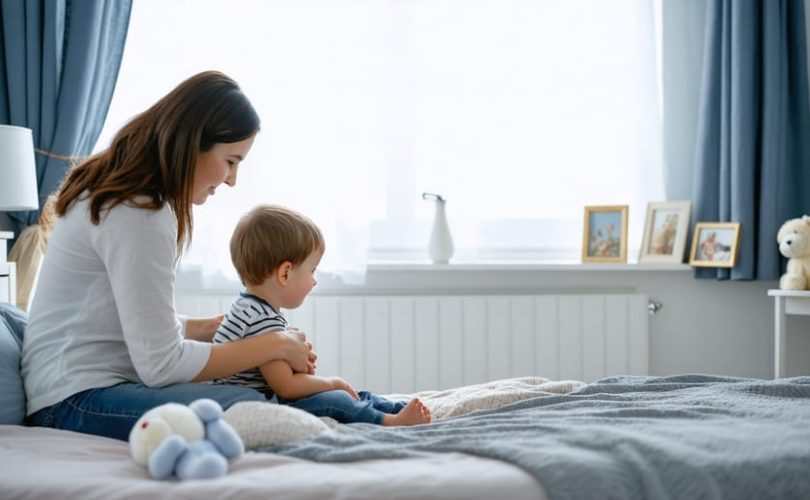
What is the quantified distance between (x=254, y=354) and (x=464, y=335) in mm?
1554

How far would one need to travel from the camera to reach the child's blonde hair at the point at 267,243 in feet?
5.39

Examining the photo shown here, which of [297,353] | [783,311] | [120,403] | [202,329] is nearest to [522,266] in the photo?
[783,311]

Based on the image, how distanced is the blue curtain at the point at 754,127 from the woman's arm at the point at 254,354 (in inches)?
74.7

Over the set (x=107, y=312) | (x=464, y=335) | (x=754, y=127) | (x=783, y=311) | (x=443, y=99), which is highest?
(x=443, y=99)

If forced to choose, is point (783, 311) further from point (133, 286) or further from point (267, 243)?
point (133, 286)

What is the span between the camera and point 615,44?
10.2ft

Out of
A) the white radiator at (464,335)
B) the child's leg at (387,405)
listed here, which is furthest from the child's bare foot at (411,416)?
the white radiator at (464,335)

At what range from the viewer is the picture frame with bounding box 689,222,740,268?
2873 millimetres

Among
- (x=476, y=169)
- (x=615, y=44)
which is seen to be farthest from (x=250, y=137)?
(x=615, y=44)

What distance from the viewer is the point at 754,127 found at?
2906 mm

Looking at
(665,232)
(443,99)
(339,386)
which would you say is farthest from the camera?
(443,99)

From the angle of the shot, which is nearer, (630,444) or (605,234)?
(630,444)

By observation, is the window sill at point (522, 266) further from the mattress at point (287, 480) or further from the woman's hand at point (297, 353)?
the mattress at point (287, 480)

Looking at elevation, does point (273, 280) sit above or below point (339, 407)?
above
